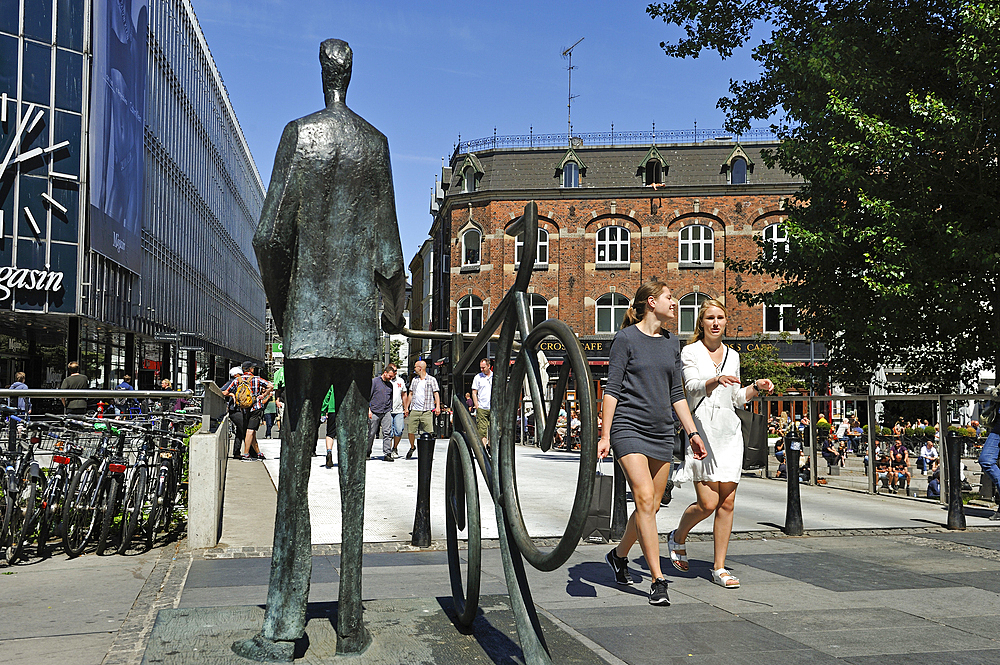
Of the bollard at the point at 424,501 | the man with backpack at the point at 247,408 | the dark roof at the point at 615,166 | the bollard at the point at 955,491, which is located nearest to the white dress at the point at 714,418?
the bollard at the point at 424,501

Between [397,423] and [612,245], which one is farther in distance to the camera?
[612,245]

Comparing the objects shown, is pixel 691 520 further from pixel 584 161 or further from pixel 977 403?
pixel 584 161

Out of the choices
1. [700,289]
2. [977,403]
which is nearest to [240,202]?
[700,289]

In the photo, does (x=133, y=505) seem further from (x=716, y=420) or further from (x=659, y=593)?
(x=716, y=420)

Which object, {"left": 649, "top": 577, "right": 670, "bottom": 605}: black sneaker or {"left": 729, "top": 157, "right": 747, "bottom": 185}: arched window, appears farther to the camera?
{"left": 729, "top": 157, "right": 747, "bottom": 185}: arched window

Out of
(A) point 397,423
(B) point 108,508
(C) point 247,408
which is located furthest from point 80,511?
(A) point 397,423

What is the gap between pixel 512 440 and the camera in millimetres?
3986

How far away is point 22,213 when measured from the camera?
24.8m

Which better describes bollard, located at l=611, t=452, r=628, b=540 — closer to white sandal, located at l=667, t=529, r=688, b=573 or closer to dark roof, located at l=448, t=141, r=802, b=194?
white sandal, located at l=667, t=529, r=688, b=573

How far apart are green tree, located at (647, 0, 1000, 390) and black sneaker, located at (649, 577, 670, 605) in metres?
8.49

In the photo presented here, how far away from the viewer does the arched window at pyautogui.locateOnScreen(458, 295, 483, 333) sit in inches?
1772

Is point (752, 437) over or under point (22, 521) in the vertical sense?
over

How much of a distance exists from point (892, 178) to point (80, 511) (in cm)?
1149

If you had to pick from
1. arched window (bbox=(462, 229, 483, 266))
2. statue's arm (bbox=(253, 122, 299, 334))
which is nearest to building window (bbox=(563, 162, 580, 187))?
arched window (bbox=(462, 229, 483, 266))
